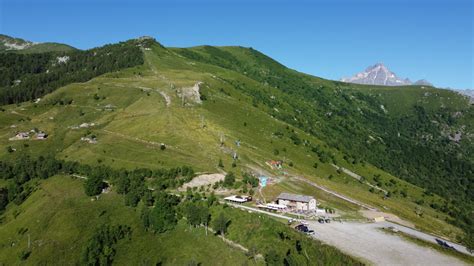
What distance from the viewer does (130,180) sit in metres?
122

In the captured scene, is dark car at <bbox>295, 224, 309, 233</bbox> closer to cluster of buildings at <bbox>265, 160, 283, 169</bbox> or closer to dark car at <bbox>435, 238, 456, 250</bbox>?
dark car at <bbox>435, 238, 456, 250</bbox>

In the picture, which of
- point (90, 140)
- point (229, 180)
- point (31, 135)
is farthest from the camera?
point (31, 135)

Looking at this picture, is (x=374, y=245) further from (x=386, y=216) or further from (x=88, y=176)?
(x=88, y=176)

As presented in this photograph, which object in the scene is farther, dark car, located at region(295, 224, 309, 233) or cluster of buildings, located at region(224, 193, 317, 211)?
cluster of buildings, located at region(224, 193, 317, 211)

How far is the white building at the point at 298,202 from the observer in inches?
4336

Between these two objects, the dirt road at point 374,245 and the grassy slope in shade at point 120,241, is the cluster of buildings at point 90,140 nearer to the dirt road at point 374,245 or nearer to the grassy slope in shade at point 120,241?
the grassy slope in shade at point 120,241

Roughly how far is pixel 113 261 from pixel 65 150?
81.7 meters

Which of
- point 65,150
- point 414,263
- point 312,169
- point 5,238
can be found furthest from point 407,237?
point 65,150

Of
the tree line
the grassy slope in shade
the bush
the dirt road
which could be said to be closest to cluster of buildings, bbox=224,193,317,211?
the dirt road

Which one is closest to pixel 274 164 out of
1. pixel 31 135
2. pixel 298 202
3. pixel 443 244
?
pixel 298 202

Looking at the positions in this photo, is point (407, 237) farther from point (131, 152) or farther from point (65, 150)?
point (65, 150)

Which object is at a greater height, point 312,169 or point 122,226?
point 312,169

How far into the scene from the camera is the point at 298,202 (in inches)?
4350

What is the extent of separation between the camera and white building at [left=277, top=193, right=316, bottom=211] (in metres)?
110
